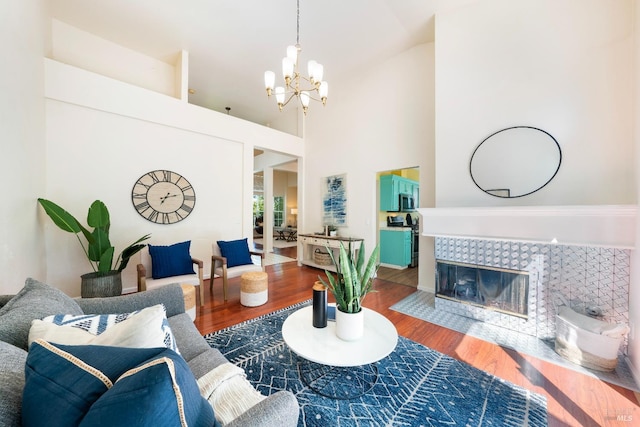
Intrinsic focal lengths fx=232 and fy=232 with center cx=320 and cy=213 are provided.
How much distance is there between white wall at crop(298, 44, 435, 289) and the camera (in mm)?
3613

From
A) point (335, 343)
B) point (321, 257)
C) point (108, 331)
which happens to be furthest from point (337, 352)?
point (321, 257)

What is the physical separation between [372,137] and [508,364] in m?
3.58

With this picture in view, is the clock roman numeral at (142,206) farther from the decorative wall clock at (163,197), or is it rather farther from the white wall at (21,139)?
the white wall at (21,139)

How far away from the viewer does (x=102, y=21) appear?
10.3 feet

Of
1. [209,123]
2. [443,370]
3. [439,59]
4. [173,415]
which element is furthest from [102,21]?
[443,370]

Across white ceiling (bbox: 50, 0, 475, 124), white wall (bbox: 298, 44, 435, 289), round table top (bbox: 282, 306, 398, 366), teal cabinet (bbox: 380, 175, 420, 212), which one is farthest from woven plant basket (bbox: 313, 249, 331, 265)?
white ceiling (bbox: 50, 0, 475, 124)

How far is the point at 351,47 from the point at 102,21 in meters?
3.49

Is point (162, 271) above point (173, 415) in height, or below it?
below

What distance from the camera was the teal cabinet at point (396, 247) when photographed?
4.93 m

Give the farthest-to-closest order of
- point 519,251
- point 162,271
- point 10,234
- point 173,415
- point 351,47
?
point 351,47 → point 162,271 → point 519,251 → point 10,234 → point 173,415

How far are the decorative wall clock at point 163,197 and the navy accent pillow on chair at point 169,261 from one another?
28.4 inches

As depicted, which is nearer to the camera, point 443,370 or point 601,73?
point 443,370

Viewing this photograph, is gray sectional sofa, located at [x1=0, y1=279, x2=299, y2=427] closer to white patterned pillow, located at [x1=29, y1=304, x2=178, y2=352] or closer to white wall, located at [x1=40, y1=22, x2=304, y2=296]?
white patterned pillow, located at [x1=29, y1=304, x2=178, y2=352]

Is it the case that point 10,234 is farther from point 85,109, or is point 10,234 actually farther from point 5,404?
point 5,404
